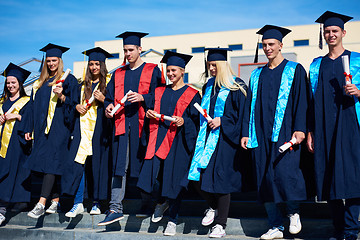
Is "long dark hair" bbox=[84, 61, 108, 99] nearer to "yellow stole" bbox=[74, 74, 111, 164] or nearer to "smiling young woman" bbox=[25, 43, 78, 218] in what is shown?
"yellow stole" bbox=[74, 74, 111, 164]

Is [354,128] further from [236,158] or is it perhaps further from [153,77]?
[153,77]

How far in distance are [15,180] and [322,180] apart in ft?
11.6

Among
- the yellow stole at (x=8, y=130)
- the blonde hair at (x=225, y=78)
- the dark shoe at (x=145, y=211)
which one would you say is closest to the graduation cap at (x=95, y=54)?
the yellow stole at (x=8, y=130)

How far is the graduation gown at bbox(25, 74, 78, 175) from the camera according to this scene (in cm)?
471

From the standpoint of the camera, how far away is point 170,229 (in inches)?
162

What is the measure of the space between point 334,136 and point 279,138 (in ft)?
1.52

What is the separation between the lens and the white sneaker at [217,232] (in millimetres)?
3893

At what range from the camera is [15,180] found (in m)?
5.09

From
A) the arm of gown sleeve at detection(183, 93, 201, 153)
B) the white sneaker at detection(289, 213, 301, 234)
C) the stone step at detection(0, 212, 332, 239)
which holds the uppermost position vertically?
the arm of gown sleeve at detection(183, 93, 201, 153)

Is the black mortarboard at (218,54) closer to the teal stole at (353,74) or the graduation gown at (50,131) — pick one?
the teal stole at (353,74)

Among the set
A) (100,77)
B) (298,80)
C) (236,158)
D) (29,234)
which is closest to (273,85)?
(298,80)

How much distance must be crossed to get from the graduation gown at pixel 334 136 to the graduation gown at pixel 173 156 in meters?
1.21

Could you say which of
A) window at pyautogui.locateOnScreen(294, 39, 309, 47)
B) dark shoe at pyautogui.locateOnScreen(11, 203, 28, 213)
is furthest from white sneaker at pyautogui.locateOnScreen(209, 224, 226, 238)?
window at pyautogui.locateOnScreen(294, 39, 309, 47)

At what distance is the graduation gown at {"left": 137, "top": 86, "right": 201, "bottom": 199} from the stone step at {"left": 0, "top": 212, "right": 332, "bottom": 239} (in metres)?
0.41
